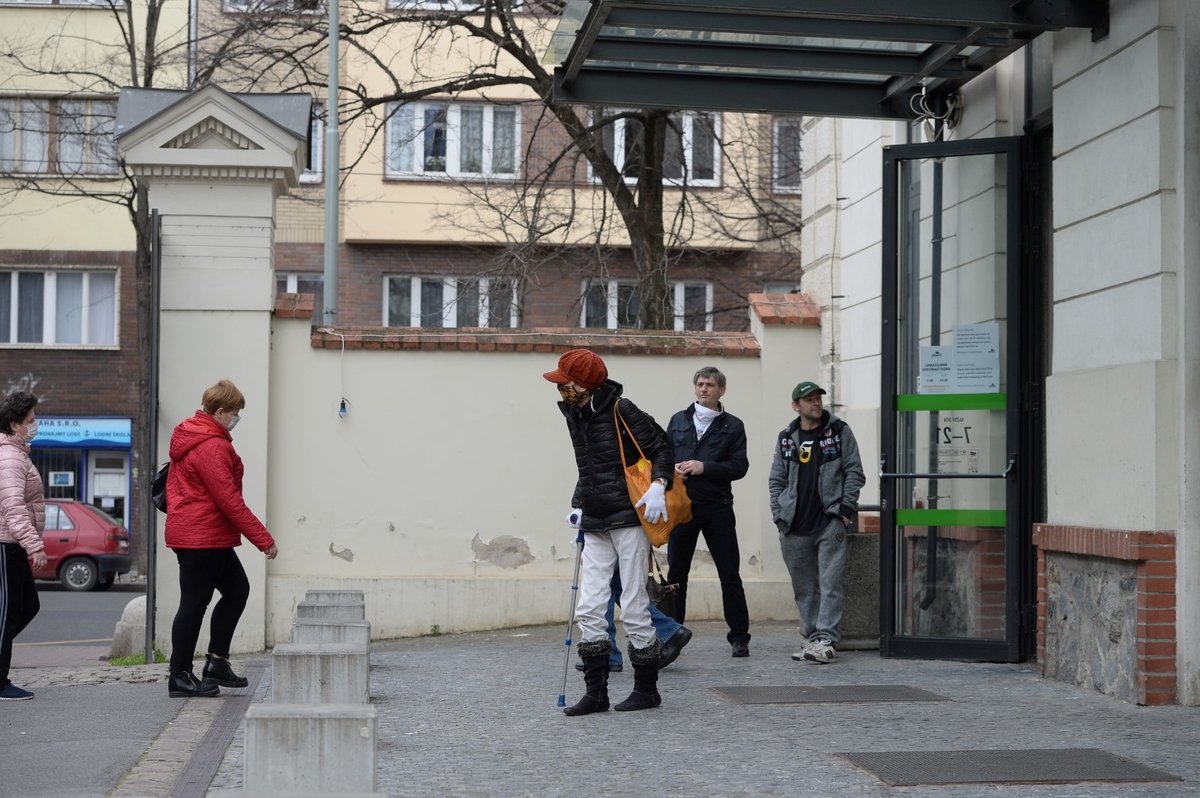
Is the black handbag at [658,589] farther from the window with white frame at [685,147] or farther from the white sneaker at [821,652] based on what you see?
the window with white frame at [685,147]

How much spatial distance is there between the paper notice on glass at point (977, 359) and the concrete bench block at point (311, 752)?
5779mm

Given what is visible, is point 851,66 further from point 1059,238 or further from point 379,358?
point 379,358

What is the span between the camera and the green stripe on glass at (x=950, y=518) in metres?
9.91

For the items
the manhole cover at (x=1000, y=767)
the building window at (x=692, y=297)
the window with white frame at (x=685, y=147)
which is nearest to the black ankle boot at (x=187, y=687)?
the manhole cover at (x=1000, y=767)

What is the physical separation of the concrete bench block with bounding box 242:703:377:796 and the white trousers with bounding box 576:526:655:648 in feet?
9.32

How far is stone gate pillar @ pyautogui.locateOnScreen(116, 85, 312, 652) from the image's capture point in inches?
473

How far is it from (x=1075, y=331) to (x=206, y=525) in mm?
4930

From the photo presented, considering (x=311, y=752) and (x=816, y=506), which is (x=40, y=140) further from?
(x=311, y=752)

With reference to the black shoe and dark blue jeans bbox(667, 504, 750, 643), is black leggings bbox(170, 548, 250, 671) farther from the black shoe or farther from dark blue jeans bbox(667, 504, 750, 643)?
dark blue jeans bbox(667, 504, 750, 643)

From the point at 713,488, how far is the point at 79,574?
1642 cm

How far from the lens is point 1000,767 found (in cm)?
643

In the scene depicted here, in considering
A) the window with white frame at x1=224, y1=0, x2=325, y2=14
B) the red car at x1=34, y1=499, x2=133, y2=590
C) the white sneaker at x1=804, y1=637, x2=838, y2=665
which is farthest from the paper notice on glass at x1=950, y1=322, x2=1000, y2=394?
the red car at x1=34, y1=499, x2=133, y2=590

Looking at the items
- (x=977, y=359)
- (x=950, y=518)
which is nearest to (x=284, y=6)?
(x=977, y=359)

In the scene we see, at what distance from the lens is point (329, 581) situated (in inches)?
488
